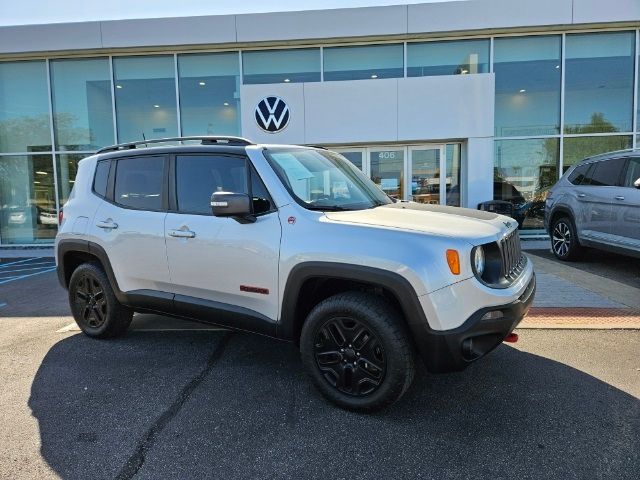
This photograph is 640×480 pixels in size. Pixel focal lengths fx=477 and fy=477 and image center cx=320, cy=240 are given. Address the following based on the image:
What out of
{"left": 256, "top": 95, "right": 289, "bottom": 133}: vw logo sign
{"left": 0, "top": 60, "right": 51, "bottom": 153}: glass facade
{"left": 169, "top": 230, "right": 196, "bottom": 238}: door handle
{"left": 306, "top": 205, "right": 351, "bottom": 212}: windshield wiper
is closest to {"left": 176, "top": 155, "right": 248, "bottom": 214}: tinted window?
{"left": 169, "top": 230, "right": 196, "bottom": 238}: door handle

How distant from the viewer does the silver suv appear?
22.3 ft

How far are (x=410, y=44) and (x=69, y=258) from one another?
9380 mm

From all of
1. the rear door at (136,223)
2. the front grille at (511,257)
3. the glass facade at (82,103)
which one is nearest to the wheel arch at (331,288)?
the front grille at (511,257)

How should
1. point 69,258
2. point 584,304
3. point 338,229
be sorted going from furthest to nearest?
point 584,304 < point 69,258 < point 338,229

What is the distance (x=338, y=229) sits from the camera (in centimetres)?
313

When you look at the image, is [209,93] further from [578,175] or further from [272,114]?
[578,175]

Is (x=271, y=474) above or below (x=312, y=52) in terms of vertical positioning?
below

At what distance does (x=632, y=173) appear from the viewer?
6.90m

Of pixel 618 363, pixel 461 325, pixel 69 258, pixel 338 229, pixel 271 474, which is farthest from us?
pixel 69 258

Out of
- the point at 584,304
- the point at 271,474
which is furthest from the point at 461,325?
the point at 584,304

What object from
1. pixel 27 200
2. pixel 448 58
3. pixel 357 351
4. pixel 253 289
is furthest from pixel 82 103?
pixel 357 351

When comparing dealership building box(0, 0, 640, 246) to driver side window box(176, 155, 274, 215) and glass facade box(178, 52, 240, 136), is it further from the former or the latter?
driver side window box(176, 155, 274, 215)

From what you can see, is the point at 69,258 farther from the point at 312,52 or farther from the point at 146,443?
the point at 312,52

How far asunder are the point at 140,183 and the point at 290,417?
8.25ft
